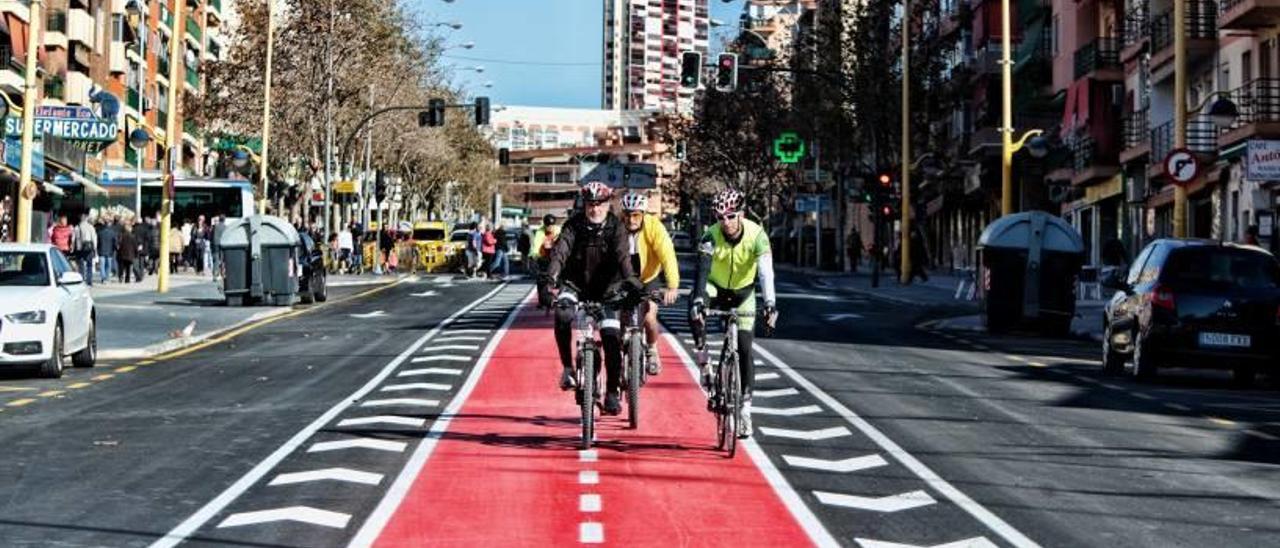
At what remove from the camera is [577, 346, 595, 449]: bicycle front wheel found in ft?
52.6

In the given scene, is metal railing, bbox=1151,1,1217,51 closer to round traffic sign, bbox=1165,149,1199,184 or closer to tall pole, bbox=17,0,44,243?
round traffic sign, bbox=1165,149,1199,184

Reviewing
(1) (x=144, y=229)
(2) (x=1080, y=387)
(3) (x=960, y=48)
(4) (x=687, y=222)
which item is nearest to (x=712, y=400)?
(2) (x=1080, y=387)

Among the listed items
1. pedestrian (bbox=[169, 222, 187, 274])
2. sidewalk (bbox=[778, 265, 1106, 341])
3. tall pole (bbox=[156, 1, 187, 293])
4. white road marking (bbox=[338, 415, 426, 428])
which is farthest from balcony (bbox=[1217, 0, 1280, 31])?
white road marking (bbox=[338, 415, 426, 428])

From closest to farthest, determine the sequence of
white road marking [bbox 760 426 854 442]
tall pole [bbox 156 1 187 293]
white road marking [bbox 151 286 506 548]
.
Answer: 1. white road marking [bbox 151 286 506 548]
2. white road marking [bbox 760 426 854 442]
3. tall pole [bbox 156 1 187 293]

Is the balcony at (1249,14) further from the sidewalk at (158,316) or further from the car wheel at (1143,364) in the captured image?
the car wheel at (1143,364)

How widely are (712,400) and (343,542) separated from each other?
5.05m

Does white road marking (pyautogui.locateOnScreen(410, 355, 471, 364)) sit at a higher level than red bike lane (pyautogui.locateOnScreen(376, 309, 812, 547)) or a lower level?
higher

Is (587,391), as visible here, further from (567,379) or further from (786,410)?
(786,410)

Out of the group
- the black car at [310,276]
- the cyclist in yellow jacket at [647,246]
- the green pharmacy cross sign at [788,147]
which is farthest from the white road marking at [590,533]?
the green pharmacy cross sign at [788,147]

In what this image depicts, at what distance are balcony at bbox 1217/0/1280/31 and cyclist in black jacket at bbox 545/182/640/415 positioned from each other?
3312 cm

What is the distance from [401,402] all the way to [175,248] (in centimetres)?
4665

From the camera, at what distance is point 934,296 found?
55219mm

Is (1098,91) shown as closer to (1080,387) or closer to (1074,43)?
(1074,43)

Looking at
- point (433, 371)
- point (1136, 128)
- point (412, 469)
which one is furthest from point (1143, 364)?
point (1136, 128)
